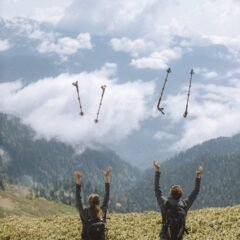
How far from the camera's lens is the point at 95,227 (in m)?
20.0

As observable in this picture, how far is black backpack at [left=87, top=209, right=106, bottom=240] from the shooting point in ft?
65.5

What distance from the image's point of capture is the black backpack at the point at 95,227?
65.5 feet

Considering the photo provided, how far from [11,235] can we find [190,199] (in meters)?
19.6

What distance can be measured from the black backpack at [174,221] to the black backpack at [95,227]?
245cm

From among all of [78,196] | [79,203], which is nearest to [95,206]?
[79,203]

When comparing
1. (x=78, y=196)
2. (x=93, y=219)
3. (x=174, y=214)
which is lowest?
(x=93, y=219)

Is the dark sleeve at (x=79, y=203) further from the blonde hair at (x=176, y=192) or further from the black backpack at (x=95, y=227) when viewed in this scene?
the blonde hair at (x=176, y=192)

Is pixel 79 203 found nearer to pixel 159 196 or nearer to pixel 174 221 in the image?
pixel 159 196

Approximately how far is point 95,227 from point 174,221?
297 cm

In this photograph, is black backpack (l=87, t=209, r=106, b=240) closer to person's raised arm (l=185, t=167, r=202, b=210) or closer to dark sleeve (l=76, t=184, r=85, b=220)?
dark sleeve (l=76, t=184, r=85, b=220)

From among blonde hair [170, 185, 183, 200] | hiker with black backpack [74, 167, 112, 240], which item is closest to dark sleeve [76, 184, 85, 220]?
hiker with black backpack [74, 167, 112, 240]

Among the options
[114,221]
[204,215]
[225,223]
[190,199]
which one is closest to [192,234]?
[225,223]

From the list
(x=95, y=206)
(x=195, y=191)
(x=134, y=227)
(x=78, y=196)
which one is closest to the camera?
(x=95, y=206)

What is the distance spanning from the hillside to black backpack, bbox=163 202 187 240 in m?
9.86
